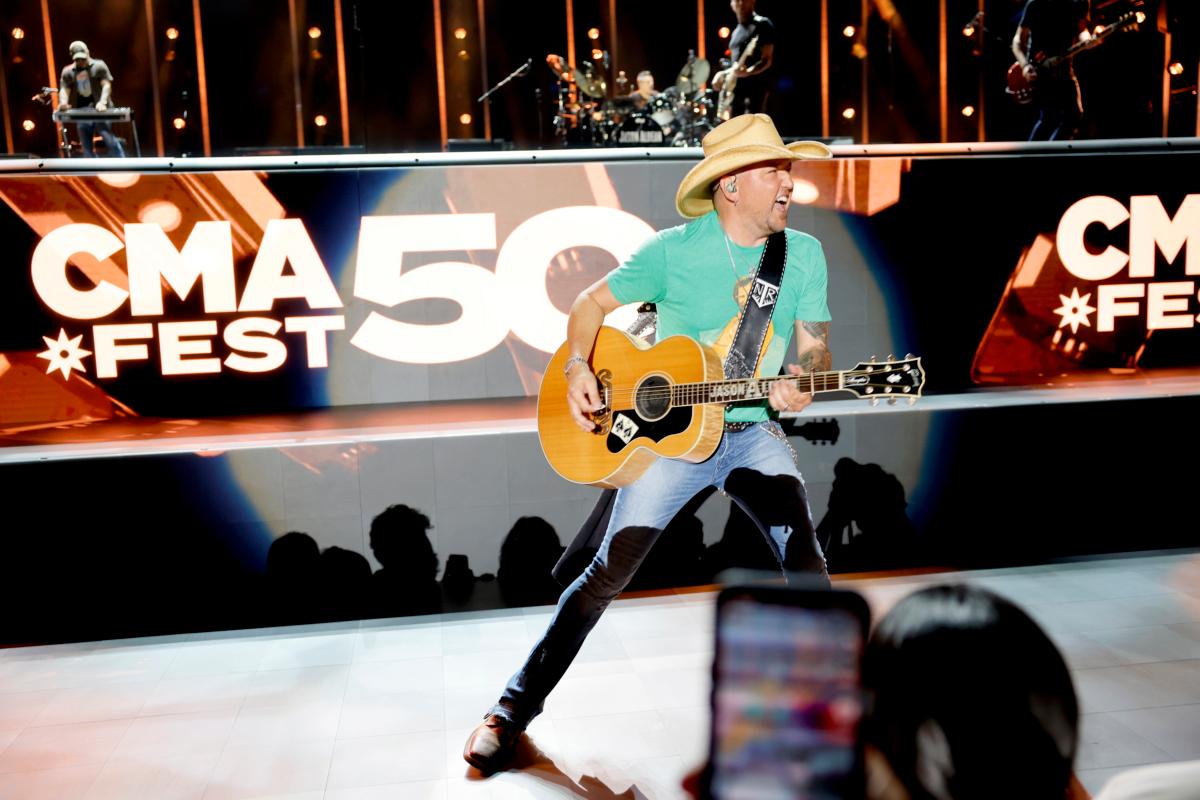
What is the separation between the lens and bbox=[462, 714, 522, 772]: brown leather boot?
3.16 m

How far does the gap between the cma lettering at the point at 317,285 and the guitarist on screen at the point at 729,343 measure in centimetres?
199

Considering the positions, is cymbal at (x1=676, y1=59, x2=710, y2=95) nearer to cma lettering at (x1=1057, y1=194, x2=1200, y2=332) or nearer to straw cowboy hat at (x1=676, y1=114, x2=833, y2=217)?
cma lettering at (x1=1057, y1=194, x2=1200, y2=332)

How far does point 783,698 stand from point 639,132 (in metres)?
9.47

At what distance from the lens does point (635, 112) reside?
35.4ft

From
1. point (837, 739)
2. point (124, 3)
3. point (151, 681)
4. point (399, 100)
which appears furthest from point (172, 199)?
point (124, 3)

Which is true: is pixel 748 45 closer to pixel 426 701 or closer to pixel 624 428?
pixel 624 428

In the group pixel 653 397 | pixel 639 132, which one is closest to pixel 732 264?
pixel 653 397

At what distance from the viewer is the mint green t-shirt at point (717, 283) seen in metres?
3.19

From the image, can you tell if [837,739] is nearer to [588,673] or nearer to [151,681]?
[588,673]

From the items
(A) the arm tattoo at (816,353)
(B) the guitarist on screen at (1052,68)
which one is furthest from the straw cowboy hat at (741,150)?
(B) the guitarist on screen at (1052,68)

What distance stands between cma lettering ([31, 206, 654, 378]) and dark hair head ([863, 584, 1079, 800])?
431cm

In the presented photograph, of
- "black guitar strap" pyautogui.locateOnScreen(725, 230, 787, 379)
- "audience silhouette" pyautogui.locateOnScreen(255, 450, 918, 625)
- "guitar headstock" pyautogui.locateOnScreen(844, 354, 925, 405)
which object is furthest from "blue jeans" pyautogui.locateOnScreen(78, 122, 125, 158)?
"guitar headstock" pyautogui.locateOnScreen(844, 354, 925, 405)

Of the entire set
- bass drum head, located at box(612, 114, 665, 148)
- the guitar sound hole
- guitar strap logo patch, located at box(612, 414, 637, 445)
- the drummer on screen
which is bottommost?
guitar strap logo patch, located at box(612, 414, 637, 445)

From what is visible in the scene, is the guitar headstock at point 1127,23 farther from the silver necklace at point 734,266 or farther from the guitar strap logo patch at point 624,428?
the guitar strap logo patch at point 624,428
